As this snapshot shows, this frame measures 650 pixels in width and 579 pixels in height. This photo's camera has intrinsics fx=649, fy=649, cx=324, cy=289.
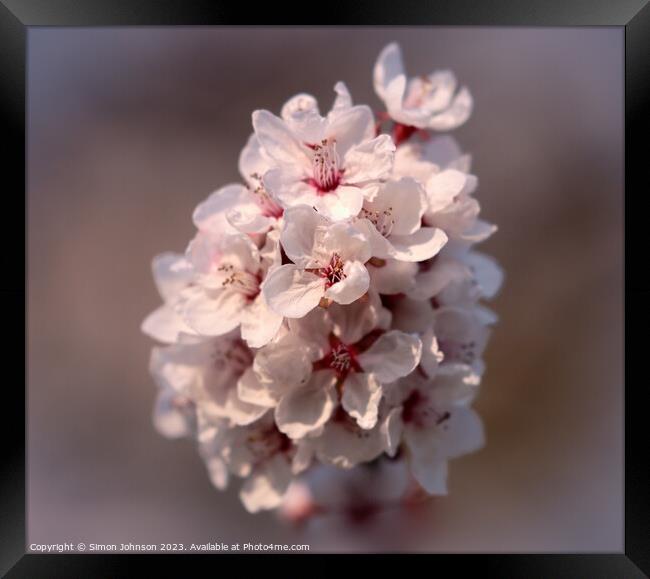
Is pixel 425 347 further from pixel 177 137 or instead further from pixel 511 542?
→ pixel 177 137

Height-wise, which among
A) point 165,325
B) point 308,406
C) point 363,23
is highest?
point 363,23

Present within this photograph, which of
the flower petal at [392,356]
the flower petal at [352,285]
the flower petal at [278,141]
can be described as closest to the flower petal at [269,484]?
the flower petal at [392,356]

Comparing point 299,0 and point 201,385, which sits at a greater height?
point 299,0

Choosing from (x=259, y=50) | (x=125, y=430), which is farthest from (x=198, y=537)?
(x=259, y=50)

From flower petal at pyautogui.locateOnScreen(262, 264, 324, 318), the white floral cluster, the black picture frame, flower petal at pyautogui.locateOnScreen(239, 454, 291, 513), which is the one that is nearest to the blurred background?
the black picture frame

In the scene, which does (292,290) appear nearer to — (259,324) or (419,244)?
(259,324)

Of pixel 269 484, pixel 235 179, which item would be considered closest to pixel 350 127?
pixel 269 484
